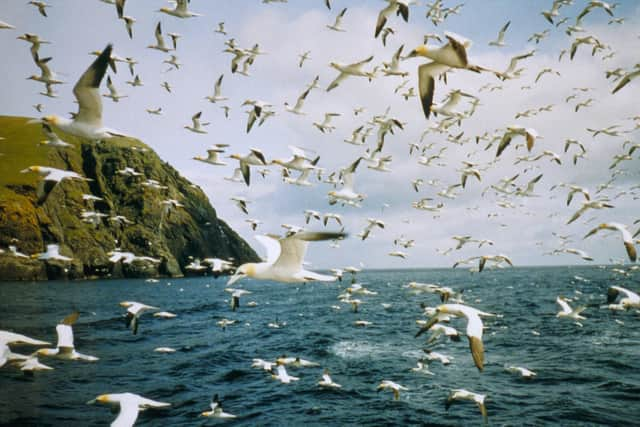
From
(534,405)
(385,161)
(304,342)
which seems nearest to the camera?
(534,405)

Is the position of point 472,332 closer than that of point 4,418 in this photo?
Yes

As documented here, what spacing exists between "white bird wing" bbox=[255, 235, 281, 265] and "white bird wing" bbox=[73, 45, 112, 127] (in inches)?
185

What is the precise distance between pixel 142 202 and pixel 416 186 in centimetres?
9061

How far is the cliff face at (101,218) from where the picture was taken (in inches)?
2879

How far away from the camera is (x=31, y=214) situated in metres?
74.2

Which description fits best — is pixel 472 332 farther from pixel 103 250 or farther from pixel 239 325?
pixel 103 250

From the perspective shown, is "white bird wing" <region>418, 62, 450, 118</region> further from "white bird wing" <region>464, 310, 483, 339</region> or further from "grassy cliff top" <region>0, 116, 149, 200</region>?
"grassy cliff top" <region>0, 116, 149, 200</region>

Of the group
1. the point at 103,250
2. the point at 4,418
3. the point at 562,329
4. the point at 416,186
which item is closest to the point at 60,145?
the point at 4,418

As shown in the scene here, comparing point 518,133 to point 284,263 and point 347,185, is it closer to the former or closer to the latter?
point 347,185

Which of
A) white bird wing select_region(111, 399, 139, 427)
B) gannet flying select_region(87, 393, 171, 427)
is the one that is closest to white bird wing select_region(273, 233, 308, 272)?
gannet flying select_region(87, 393, 171, 427)

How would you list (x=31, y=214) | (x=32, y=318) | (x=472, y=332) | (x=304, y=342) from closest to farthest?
(x=472, y=332) → (x=304, y=342) → (x=32, y=318) → (x=31, y=214)

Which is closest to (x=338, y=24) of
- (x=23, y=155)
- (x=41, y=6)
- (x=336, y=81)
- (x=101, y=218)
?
(x=336, y=81)

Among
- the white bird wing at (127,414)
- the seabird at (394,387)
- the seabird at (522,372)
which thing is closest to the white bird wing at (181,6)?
the white bird wing at (127,414)

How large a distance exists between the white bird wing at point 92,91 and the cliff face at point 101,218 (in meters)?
60.8
